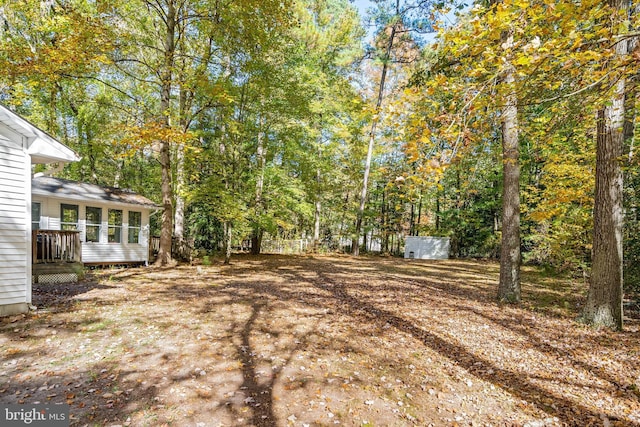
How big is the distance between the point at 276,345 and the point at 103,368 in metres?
2.24

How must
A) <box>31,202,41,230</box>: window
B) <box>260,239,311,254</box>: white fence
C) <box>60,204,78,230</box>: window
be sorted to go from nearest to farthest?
1. <box>31,202,41,230</box>: window
2. <box>60,204,78,230</box>: window
3. <box>260,239,311,254</box>: white fence

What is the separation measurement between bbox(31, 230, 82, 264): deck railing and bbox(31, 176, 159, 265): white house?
2.19m

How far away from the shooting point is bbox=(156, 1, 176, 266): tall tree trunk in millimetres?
10820

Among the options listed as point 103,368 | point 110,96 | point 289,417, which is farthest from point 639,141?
point 110,96

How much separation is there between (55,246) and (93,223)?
10.4ft

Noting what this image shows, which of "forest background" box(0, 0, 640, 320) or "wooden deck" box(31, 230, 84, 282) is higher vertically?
"forest background" box(0, 0, 640, 320)

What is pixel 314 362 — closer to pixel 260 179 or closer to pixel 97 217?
pixel 97 217

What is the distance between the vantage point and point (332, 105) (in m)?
19.8

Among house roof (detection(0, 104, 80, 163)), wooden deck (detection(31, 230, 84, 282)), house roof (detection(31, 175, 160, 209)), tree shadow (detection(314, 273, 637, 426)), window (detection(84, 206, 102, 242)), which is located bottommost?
tree shadow (detection(314, 273, 637, 426))

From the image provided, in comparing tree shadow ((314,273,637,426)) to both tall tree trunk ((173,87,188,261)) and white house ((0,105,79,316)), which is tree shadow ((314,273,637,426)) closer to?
white house ((0,105,79,316))

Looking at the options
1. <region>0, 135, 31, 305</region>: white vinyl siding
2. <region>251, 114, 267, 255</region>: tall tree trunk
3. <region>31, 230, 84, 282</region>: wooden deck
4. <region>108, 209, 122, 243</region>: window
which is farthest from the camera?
<region>251, 114, 267, 255</region>: tall tree trunk

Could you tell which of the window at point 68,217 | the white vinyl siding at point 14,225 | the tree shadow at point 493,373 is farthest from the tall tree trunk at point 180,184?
the tree shadow at point 493,373

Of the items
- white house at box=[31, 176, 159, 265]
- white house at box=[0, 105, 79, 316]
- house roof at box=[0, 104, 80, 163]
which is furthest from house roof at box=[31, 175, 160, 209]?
white house at box=[0, 105, 79, 316]

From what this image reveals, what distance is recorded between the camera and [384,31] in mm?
16453
